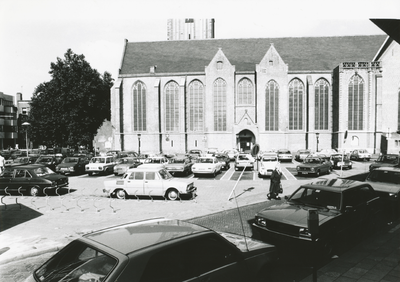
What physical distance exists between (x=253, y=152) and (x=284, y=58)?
36.0 metres

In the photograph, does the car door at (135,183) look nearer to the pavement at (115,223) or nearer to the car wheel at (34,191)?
the pavement at (115,223)

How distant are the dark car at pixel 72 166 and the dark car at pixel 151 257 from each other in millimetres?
21756

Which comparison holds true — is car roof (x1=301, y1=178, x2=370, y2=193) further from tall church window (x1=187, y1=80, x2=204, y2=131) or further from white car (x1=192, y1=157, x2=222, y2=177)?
tall church window (x1=187, y1=80, x2=204, y2=131)

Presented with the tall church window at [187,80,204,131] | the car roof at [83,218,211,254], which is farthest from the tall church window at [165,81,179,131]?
Answer: the car roof at [83,218,211,254]

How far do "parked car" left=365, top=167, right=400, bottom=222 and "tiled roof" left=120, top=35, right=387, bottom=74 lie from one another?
37.1m

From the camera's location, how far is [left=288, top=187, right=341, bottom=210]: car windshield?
7.74 meters

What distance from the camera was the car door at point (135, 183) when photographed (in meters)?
14.9

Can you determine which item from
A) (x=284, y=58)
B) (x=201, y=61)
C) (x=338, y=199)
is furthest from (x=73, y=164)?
(x=284, y=58)

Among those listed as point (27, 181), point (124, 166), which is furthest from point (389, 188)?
point (124, 166)

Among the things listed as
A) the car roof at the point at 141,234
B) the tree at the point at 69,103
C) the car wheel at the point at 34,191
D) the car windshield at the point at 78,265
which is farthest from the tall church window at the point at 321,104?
the car windshield at the point at 78,265

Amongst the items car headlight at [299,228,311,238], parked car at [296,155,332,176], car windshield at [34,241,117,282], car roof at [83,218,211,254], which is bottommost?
parked car at [296,155,332,176]

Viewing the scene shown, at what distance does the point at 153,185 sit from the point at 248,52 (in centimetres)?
3992

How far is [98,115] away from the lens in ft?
152

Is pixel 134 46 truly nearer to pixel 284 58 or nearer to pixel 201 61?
pixel 201 61
